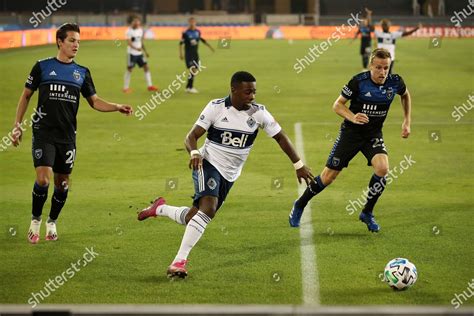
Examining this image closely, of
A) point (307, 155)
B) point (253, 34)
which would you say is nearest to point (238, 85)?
point (307, 155)

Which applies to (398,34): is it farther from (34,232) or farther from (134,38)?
(34,232)

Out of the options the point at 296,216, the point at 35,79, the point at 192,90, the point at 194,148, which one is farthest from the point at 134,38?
the point at 194,148

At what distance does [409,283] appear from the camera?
859 centimetres

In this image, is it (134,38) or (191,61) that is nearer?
(134,38)

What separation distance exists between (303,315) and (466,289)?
203 inches

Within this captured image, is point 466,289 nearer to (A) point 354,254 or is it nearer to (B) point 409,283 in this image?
(B) point 409,283

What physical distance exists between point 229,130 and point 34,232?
117 inches

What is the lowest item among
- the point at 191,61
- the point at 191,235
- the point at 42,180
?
the point at 191,61

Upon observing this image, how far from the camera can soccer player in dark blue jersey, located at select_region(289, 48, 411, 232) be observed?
11055mm

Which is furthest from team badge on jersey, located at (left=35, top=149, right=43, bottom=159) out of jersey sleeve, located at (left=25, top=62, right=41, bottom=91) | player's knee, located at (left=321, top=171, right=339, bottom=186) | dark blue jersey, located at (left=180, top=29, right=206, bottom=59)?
dark blue jersey, located at (left=180, top=29, right=206, bottom=59)

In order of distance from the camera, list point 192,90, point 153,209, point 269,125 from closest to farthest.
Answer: point 269,125
point 153,209
point 192,90

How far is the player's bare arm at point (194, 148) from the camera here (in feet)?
28.9

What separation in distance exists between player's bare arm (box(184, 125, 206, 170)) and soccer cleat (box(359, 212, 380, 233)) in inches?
124

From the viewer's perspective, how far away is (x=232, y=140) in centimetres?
938
